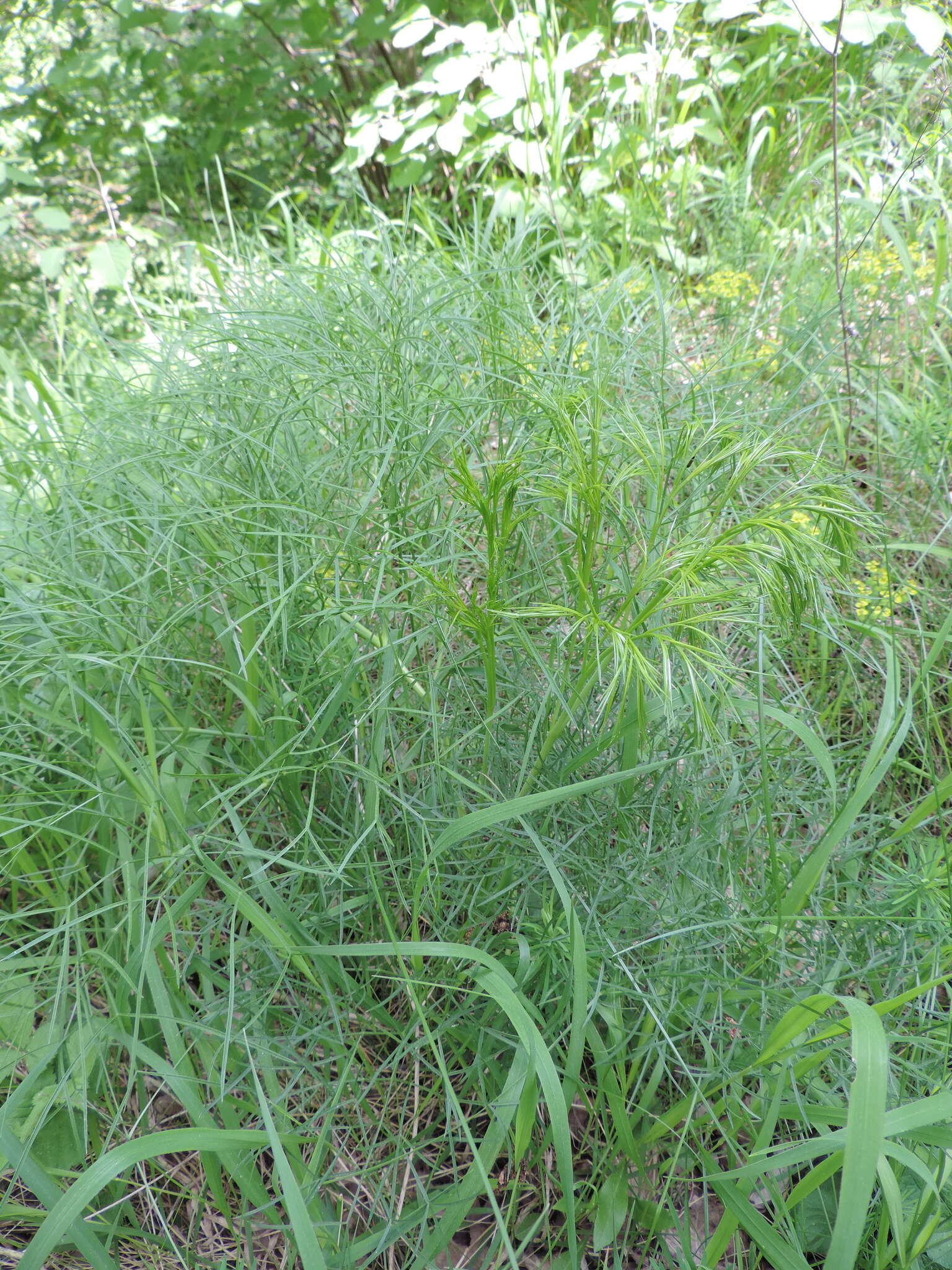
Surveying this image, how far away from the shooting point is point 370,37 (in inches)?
110

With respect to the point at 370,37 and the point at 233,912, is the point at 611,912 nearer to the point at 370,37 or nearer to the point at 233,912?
the point at 233,912

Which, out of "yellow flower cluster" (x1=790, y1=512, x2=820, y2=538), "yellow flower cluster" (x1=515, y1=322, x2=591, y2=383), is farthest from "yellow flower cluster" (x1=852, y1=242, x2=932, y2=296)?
"yellow flower cluster" (x1=790, y1=512, x2=820, y2=538)

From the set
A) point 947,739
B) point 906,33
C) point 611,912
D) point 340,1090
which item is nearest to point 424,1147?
Result: point 340,1090

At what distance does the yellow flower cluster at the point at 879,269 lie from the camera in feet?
6.88

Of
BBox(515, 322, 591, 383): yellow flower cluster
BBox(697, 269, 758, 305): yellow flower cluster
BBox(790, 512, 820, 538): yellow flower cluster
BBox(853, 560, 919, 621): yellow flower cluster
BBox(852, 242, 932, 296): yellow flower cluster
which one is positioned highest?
BBox(515, 322, 591, 383): yellow flower cluster

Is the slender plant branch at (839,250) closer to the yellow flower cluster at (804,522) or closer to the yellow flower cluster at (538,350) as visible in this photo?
the yellow flower cluster at (804,522)

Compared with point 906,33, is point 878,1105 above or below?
below

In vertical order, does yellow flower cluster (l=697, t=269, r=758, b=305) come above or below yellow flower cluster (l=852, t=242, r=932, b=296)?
above

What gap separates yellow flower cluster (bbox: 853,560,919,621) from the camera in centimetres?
152

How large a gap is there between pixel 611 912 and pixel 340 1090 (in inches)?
16.5

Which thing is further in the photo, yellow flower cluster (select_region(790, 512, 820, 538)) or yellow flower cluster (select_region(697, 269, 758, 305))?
yellow flower cluster (select_region(697, 269, 758, 305))

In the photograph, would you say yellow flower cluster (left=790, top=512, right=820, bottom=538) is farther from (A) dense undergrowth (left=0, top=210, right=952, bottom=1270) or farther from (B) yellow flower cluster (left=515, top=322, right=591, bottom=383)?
(B) yellow flower cluster (left=515, top=322, right=591, bottom=383)

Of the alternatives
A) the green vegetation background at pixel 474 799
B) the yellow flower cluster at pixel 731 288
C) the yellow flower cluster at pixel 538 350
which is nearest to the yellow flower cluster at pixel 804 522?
the green vegetation background at pixel 474 799

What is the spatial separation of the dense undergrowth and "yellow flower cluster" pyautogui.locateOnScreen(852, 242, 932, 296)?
2.74 ft
